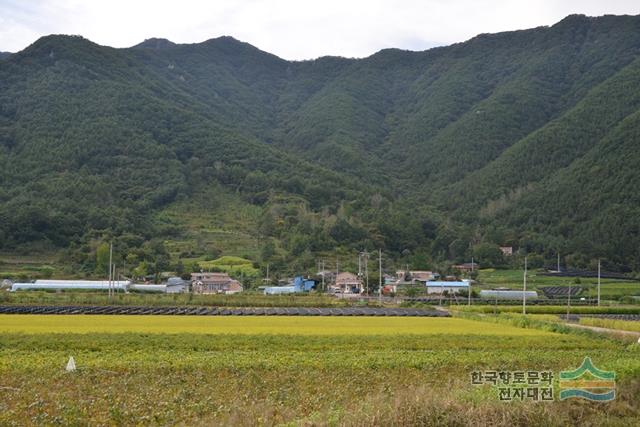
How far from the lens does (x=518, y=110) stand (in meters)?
162

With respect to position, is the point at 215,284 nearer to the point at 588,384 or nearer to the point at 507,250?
the point at 507,250

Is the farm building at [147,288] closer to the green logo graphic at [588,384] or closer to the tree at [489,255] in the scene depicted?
the tree at [489,255]

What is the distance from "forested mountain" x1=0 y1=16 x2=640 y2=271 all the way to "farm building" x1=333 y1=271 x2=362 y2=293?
833 centimetres

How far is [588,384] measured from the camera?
1404 cm

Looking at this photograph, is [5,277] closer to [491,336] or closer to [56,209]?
[56,209]

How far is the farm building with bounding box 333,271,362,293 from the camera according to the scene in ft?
251

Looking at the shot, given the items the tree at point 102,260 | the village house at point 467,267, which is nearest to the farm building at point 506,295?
the village house at point 467,267

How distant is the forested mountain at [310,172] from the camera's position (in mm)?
93250

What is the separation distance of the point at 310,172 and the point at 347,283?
50.3 m

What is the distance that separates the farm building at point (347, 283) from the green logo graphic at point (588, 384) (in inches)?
2402

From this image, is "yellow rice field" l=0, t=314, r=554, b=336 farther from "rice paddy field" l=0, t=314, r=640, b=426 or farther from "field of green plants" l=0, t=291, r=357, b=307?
"field of green plants" l=0, t=291, r=357, b=307

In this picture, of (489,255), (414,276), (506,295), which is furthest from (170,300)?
(489,255)

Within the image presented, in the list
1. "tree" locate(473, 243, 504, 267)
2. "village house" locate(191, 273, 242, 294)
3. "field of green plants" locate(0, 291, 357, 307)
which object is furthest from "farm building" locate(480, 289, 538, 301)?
"tree" locate(473, 243, 504, 267)

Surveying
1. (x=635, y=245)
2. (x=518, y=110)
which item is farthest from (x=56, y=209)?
(x=518, y=110)
